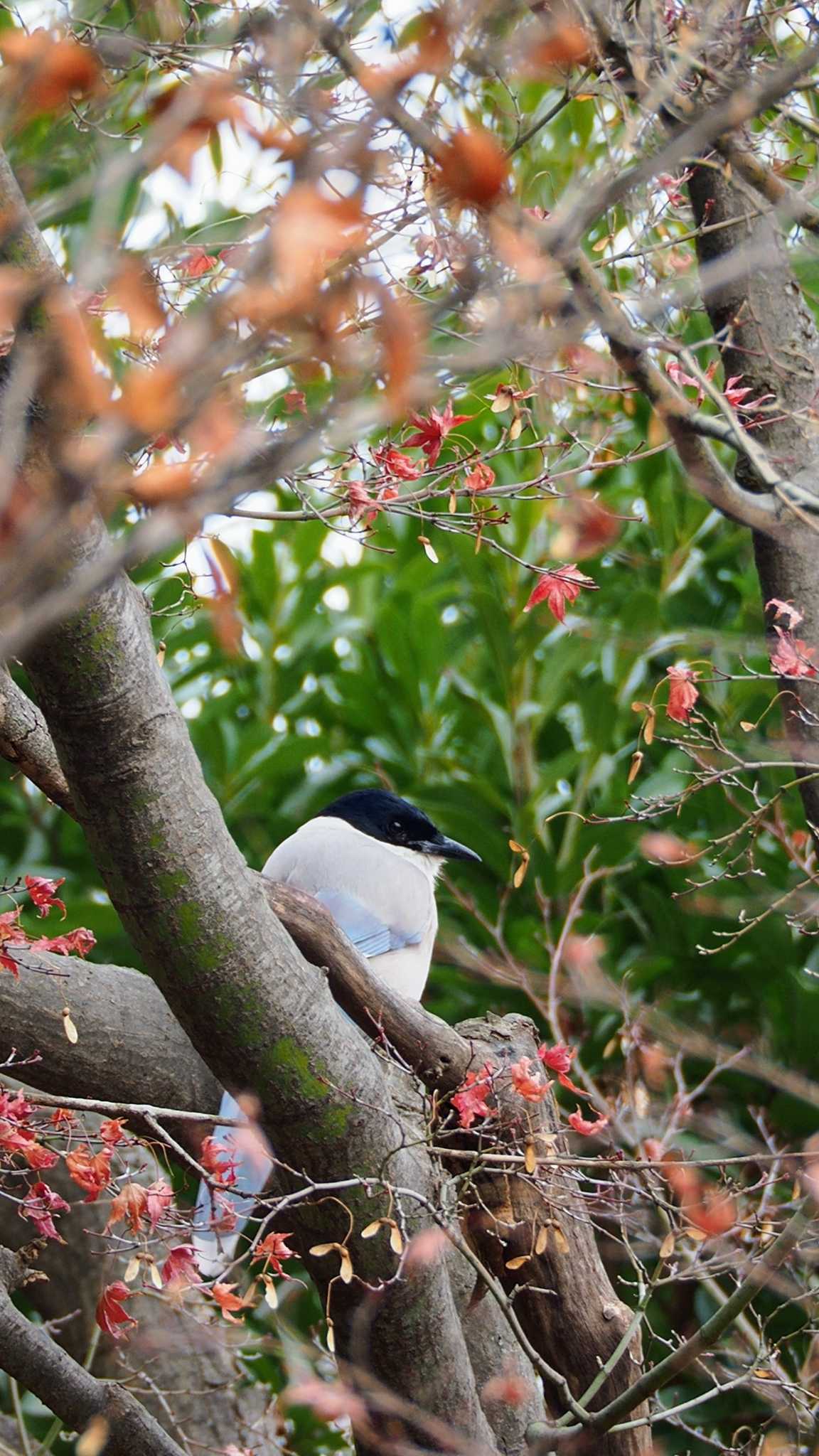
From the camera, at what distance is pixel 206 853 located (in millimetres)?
1682

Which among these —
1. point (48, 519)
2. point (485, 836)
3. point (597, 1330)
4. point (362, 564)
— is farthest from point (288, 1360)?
point (48, 519)

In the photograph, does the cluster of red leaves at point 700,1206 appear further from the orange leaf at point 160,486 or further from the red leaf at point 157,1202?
the orange leaf at point 160,486

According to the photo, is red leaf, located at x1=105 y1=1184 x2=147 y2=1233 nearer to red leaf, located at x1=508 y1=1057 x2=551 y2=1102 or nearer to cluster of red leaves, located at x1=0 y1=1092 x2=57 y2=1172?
cluster of red leaves, located at x1=0 y1=1092 x2=57 y2=1172

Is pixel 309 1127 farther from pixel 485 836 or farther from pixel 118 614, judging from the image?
pixel 485 836

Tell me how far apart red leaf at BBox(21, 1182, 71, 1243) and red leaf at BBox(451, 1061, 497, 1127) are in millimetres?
578

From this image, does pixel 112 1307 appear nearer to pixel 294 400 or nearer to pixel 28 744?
pixel 28 744

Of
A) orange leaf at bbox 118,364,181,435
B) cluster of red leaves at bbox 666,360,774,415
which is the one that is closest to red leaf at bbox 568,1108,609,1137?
cluster of red leaves at bbox 666,360,774,415

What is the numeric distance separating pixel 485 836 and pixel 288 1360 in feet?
4.60

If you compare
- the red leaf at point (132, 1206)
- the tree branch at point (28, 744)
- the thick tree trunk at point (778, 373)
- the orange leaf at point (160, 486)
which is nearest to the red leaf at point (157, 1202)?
the red leaf at point (132, 1206)

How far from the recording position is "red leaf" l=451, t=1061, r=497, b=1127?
210 centimetres

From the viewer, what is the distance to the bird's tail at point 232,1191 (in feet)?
6.09

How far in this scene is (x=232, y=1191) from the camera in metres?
1.77

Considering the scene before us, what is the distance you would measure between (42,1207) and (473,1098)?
629 mm

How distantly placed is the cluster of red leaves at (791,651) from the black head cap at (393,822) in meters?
1.32
